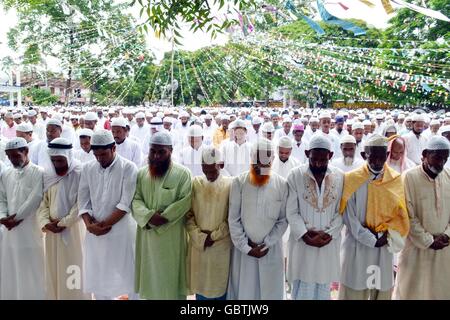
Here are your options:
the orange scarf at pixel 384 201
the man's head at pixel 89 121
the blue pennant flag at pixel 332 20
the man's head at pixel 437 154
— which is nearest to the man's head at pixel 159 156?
the orange scarf at pixel 384 201

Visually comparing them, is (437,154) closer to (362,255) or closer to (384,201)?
(384,201)

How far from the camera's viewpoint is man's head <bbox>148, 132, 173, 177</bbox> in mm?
4039

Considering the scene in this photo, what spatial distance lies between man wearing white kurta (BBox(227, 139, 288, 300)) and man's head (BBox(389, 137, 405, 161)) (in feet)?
7.74

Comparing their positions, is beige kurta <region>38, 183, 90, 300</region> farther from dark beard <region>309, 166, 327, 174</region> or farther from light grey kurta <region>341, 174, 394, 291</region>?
light grey kurta <region>341, 174, 394, 291</region>

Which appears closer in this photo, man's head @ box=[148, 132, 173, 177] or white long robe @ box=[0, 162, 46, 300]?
man's head @ box=[148, 132, 173, 177]

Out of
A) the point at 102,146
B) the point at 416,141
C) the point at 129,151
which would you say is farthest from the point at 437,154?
the point at 416,141

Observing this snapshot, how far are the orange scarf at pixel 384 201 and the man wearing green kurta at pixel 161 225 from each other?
1449mm

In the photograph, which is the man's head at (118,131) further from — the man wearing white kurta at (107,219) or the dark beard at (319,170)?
the dark beard at (319,170)

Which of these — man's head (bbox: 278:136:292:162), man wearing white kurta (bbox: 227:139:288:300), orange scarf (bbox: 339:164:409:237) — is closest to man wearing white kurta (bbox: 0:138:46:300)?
man wearing white kurta (bbox: 227:139:288:300)

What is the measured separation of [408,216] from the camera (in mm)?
3996

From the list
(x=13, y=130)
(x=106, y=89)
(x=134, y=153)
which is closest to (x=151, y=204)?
(x=134, y=153)

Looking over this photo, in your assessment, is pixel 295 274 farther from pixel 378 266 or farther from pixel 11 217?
pixel 11 217

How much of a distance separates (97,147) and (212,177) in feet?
3.58
